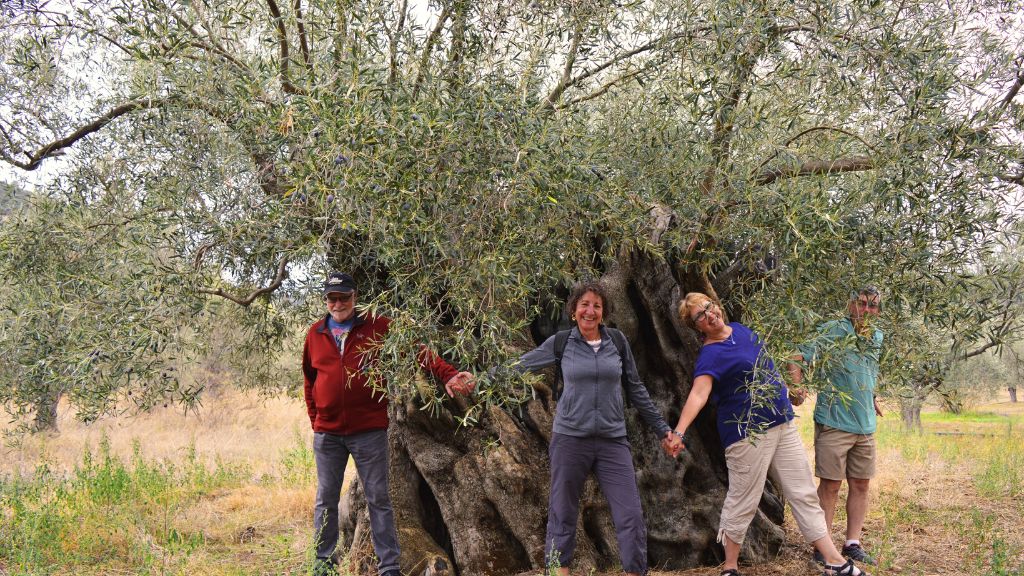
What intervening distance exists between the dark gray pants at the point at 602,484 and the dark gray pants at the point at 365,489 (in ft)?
3.95

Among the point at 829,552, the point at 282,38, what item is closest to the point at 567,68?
the point at 282,38

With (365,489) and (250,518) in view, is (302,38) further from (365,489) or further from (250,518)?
(250,518)

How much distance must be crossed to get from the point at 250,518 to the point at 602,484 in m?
5.18

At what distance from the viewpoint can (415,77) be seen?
4918 mm

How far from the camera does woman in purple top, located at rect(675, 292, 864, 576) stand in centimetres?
525

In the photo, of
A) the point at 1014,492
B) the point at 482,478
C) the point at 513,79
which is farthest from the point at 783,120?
the point at 1014,492

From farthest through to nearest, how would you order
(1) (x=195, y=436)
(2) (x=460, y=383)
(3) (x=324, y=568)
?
(1) (x=195, y=436)
(3) (x=324, y=568)
(2) (x=460, y=383)

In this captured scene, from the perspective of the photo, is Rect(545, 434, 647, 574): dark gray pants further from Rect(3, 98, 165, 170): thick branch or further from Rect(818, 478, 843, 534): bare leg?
Rect(3, 98, 165, 170): thick branch

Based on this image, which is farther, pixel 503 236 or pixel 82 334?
pixel 82 334

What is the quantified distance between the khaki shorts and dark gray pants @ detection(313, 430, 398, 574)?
3.43 m

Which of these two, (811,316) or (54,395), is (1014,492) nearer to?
(811,316)

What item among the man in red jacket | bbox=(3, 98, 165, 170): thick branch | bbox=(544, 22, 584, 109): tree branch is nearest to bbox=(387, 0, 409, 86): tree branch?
bbox=(544, 22, 584, 109): tree branch

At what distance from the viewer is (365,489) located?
550 cm

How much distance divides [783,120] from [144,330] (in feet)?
14.3
